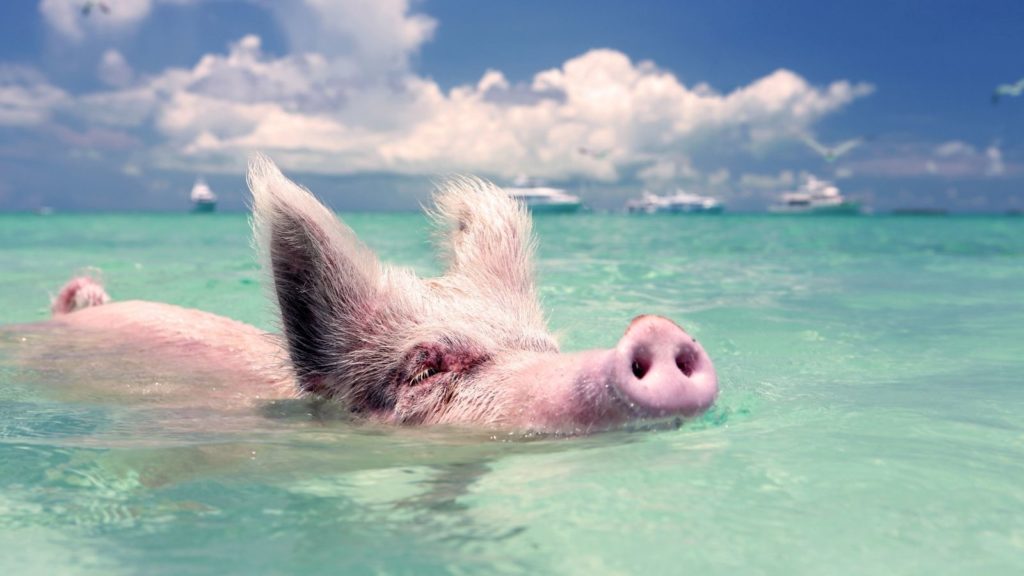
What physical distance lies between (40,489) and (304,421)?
3.92 feet

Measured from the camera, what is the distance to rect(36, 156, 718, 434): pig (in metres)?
3.21

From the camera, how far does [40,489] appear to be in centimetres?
292

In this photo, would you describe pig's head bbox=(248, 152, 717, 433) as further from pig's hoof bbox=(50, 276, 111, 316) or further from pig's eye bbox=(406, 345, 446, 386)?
pig's hoof bbox=(50, 276, 111, 316)

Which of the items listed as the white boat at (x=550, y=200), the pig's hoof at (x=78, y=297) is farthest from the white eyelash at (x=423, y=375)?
the white boat at (x=550, y=200)

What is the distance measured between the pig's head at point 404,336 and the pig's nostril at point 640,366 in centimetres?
18

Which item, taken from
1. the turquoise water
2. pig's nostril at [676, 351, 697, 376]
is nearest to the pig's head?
the turquoise water

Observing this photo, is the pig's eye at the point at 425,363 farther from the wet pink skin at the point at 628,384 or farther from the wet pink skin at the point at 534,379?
the wet pink skin at the point at 628,384

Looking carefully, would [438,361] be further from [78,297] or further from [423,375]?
[78,297]

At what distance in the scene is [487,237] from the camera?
451cm

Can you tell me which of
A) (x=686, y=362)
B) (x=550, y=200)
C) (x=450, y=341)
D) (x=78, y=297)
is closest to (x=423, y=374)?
(x=450, y=341)

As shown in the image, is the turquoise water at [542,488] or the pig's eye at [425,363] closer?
the turquoise water at [542,488]

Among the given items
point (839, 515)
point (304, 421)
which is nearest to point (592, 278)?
point (304, 421)

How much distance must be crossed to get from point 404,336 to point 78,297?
413cm

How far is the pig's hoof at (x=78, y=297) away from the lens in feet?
22.8
